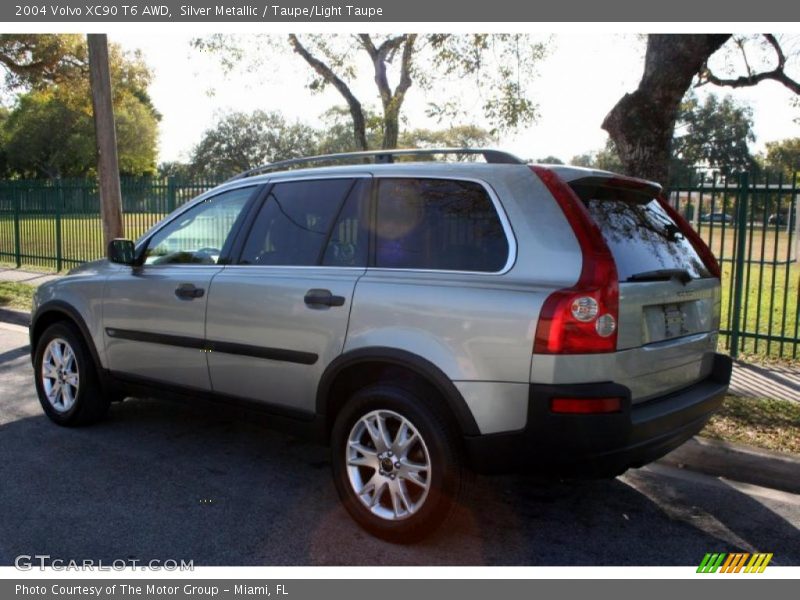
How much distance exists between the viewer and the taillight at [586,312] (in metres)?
3.08

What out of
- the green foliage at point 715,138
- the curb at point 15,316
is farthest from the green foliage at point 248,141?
the curb at point 15,316

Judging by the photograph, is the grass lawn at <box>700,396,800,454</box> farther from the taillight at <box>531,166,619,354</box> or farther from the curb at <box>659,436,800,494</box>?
the taillight at <box>531,166,619,354</box>

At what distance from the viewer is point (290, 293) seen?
398 cm

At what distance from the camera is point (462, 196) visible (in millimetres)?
3598

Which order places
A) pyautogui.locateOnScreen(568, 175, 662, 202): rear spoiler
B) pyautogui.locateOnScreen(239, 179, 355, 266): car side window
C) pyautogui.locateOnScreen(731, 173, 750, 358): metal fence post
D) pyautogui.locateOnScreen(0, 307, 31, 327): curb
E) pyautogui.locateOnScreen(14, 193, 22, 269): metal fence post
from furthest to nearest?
1. pyautogui.locateOnScreen(14, 193, 22, 269): metal fence post
2. pyautogui.locateOnScreen(0, 307, 31, 327): curb
3. pyautogui.locateOnScreen(731, 173, 750, 358): metal fence post
4. pyautogui.locateOnScreen(239, 179, 355, 266): car side window
5. pyautogui.locateOnScreen(568, 175, 662, 202): rear spoiler

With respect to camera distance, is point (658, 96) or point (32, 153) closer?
point (658, 96)

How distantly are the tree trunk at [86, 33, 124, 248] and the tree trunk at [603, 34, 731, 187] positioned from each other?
6317 mm

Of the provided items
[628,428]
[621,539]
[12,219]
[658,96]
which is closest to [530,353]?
[628,428]

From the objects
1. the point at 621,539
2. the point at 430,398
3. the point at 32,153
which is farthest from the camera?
the point at 32,153

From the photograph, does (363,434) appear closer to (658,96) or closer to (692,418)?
A: (692,418)

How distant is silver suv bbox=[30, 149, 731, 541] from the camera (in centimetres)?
316

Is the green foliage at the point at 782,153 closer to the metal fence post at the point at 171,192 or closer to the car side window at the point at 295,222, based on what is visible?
the metal fence post at the point at 171,192

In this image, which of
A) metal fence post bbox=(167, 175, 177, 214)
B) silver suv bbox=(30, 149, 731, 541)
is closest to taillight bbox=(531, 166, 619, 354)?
silver suv bbox=(30, 149, 731, 541)

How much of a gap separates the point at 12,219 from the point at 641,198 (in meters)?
16.5
